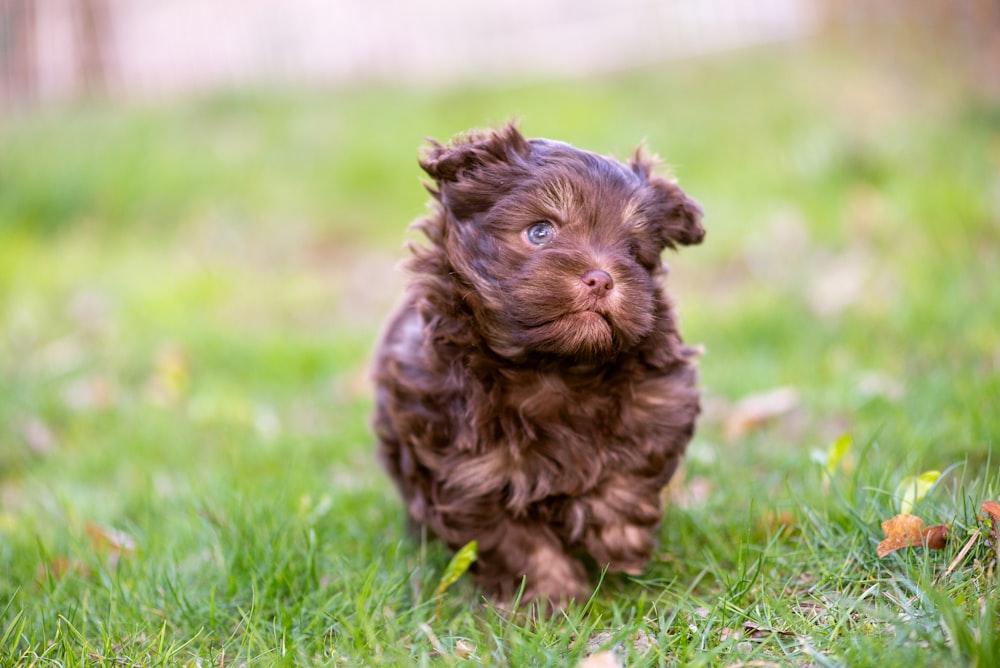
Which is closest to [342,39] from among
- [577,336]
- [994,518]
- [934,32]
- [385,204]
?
[385,204]

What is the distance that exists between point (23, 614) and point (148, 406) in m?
2.37

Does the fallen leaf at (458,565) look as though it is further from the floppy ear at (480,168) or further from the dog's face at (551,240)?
the floppy ear at (480,168)

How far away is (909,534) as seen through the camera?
8.72 feet

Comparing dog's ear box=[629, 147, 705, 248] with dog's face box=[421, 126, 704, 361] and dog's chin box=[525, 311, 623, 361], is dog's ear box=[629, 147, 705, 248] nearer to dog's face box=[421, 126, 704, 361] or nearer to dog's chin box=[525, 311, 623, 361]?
dog's face box=[421, 126, 704, 361]

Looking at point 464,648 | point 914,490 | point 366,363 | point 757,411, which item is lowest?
point 366,363

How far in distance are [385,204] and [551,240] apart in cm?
635

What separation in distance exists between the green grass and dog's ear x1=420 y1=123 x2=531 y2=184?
1187 millimetres

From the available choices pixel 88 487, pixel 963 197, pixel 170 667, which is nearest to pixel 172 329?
pixel 88 487

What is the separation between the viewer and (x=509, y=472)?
2893mm

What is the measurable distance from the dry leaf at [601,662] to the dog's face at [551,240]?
0.78 metres

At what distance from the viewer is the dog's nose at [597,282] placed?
259cm

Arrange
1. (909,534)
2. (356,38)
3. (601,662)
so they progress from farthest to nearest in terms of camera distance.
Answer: (356,38) < (909,534) < (601,662)

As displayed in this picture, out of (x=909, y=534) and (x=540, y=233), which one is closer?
(x=909, y=534)

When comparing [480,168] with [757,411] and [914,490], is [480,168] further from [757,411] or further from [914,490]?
[757,411]
